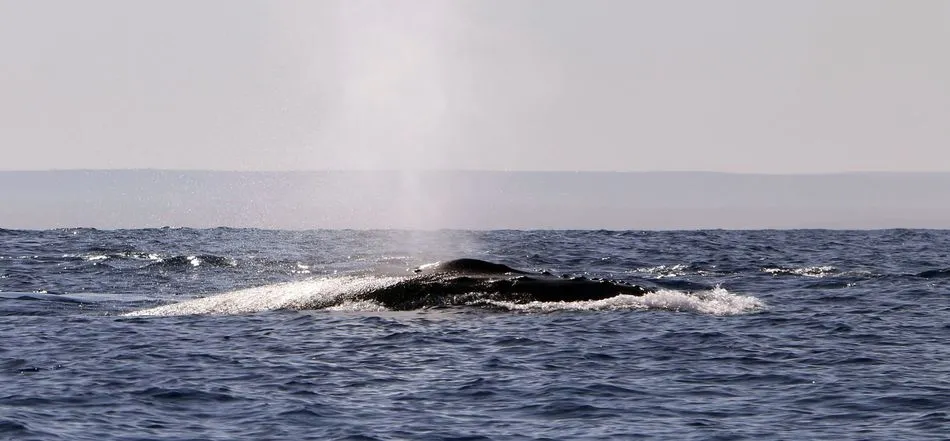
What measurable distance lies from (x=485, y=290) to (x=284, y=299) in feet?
17.5

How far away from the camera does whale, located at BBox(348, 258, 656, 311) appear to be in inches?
1243

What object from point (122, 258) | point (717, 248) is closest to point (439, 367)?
point (122, 258)

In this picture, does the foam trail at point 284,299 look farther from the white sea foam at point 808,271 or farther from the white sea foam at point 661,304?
the white sea foam at point 808,271

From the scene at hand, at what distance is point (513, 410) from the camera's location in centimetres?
1892

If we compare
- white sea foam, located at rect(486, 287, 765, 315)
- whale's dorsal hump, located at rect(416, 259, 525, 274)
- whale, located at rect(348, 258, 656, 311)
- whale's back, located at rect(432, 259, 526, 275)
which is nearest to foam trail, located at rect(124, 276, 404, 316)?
whale, located at rect(348, 258, 656, 311)

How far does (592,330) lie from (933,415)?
9639mm

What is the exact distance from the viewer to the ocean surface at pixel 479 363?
59.0ft

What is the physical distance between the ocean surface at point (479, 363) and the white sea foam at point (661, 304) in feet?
0.24

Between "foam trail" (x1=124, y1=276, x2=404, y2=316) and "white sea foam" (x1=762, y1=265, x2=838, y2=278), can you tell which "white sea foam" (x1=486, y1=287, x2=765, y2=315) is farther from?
"white sea foam" (x1=762, y1=265, x2=838, y2=278)

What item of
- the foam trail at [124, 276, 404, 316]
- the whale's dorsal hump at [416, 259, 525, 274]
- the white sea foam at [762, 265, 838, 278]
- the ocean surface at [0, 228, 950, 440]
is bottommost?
the ocean surface at [0, 228, 950, 440]

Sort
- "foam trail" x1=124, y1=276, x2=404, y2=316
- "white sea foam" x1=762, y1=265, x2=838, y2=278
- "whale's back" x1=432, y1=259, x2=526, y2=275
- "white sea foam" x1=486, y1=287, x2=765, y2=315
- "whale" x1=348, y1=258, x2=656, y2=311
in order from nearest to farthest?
"white sea foam" x1=486, y1=287, x2=765, y2=315, "whale" x1=348, y1=258, x2=656, y2=311, "foam trail" x1=124, y1=276, x2=404, y2=316, "whale's back" x1=432, y1=259, x2=526, y2=275, "white sea foam" x1=762, y1=265, x2=838, y2=278

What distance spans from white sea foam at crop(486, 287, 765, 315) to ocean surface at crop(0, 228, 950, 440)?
0.24 ft

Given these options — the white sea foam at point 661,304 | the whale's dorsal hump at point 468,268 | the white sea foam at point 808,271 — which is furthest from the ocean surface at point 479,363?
the white sea foam at point 808,271

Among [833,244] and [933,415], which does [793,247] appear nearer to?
[833,244]
